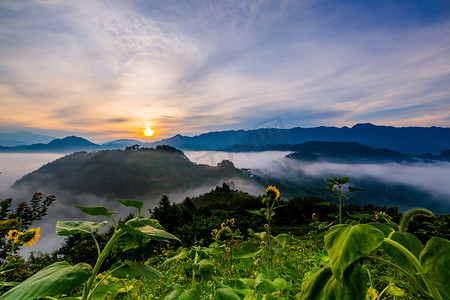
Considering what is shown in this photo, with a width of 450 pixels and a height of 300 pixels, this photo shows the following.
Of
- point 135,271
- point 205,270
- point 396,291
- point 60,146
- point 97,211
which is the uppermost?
point 60,146

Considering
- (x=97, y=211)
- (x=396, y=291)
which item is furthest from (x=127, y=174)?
(x=396, y=291)

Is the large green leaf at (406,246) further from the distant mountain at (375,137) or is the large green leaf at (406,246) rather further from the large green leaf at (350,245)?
the distant mountain at (375,137)

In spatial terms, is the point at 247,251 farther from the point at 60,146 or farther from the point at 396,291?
the point at 60,146

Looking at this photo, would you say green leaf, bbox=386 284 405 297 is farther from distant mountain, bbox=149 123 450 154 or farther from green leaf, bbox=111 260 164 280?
distant mountain, bbox=149 123 450 154

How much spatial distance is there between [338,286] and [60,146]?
120 meters

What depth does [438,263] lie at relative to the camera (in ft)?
1.66

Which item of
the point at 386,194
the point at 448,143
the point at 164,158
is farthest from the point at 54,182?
the point at 448,143

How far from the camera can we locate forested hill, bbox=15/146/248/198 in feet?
197

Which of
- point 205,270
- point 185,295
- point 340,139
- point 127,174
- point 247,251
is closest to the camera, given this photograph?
point 185,295

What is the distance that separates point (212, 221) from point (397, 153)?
441 feet

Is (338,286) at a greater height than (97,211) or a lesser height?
lesser

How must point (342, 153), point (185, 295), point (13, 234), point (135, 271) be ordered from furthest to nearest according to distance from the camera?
point (342, 153) < point (13, 234) < point (185, 295) < point (135, 271)

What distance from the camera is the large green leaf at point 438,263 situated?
49 cm

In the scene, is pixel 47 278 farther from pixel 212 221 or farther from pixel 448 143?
pixel 448 143
